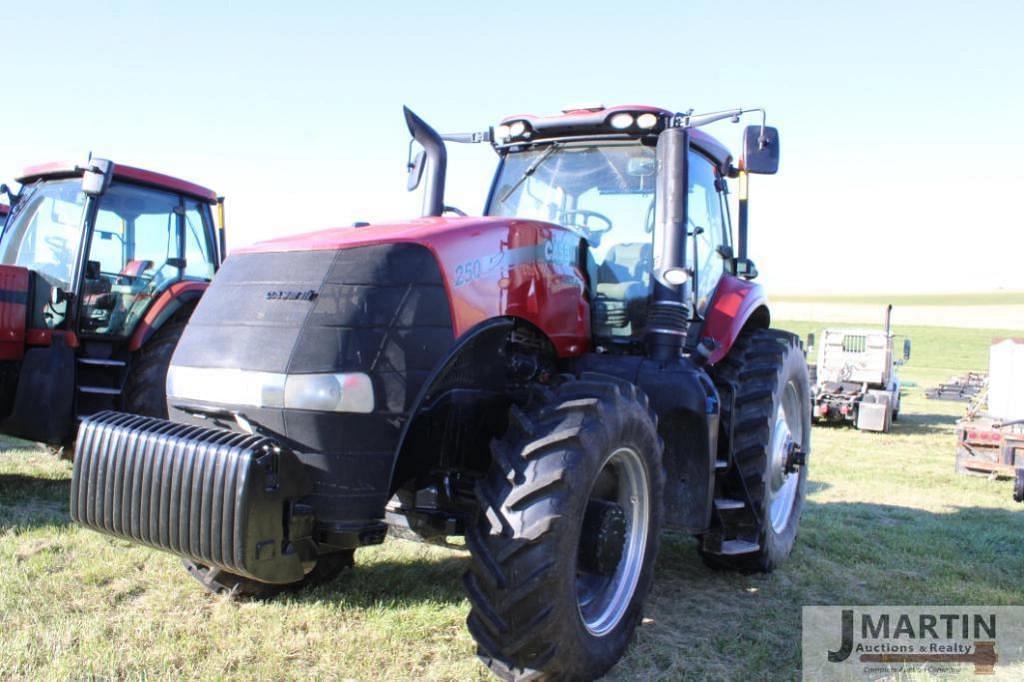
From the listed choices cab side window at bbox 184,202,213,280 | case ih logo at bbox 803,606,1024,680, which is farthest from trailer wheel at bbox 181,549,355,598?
cab side window at bbox 184,202,213,280

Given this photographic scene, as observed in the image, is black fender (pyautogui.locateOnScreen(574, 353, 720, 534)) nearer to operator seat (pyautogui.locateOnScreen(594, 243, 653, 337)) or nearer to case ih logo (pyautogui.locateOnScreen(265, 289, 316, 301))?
operator seat (pyautogui.locateOnScreen(594, 243, 653, 337))

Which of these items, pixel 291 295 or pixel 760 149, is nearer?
pixel 291 295

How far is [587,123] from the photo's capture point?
4.37m

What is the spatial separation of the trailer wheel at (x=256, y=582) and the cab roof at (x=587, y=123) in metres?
2.45

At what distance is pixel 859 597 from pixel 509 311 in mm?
2639

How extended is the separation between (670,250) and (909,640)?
2.18 metres

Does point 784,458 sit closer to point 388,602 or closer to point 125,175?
point 388,602

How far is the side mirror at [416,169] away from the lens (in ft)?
15.0

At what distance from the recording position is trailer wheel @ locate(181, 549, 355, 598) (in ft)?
12.3

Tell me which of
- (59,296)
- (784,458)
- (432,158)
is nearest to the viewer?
(432,158)

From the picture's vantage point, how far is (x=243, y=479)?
8.65 feet

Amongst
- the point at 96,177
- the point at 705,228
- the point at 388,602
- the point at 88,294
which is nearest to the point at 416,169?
the point at 705,228

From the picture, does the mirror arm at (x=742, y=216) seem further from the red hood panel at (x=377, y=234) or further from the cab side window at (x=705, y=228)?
the red hood panel at (x=377, y=234)

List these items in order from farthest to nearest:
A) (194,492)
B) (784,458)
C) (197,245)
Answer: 1. (197,245)
2. (784,458)
3. (194,492)
